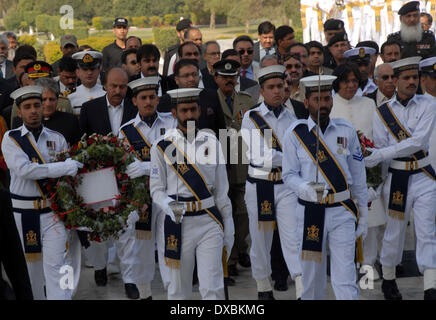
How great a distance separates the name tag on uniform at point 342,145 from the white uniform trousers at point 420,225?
1602mm

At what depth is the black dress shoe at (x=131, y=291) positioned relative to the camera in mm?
9109

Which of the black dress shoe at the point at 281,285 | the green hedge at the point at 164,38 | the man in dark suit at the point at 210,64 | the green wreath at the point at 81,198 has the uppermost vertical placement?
the green hedge at the point at 164,38

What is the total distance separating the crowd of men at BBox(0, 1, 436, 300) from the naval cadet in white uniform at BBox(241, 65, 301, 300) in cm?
1

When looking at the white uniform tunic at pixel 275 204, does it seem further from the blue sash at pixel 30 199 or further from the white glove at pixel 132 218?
the blue sash at pixel 30 199

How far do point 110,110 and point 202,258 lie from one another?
280 cm

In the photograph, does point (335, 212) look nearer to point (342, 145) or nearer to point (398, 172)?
point (342, 145)

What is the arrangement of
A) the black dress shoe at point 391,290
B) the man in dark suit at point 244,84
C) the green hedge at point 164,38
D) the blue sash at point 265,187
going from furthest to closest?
the green hedge at point 164,38 < the man in dark suit at point 244,84 < the black dress shoe at point 391,290 < the blue sash at point 265,187

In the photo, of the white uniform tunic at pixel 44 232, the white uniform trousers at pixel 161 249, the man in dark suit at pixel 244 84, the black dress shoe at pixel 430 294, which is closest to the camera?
the white uniform trousers at pixel 161 249

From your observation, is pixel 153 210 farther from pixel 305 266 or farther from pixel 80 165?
pixel 305 266

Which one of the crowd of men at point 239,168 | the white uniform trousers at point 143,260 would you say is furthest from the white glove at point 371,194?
the white uniform trousers at point 143,260

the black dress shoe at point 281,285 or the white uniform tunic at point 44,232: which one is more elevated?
the white uniform tunic at point 44,232

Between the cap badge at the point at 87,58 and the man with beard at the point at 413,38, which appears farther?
the man with beard at the point at 413,38

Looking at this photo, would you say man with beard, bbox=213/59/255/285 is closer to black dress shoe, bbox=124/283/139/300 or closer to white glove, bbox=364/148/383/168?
black dress shoe, bbox=124/283/139/300

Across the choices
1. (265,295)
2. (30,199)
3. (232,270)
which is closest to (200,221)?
(265,295)
